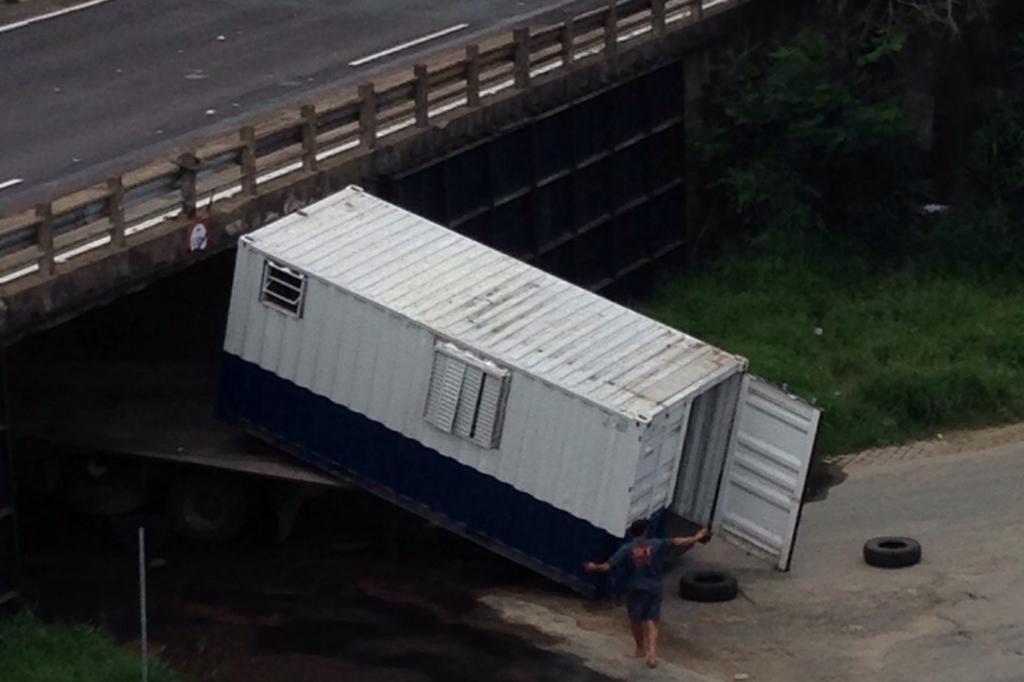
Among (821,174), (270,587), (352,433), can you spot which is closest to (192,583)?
(270,587)

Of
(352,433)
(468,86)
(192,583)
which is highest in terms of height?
(468,86)

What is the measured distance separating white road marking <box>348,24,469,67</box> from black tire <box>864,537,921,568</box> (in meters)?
10.0

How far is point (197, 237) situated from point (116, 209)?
1.21m

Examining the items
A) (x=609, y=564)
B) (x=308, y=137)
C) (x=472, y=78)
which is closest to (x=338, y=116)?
(x=308, y=137)

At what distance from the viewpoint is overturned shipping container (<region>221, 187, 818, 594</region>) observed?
2011cm

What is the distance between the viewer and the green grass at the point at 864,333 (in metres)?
25.6

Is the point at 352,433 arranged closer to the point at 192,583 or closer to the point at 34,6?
the point at 192,583

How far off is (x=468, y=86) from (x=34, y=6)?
965cm

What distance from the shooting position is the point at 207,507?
2238 centimetres

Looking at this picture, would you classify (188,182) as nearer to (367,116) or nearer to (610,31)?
(367,116)

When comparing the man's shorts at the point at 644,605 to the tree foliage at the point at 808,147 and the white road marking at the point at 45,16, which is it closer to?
the tree foliage at the point at 808,147

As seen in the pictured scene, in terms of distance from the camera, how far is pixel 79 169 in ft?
77.8

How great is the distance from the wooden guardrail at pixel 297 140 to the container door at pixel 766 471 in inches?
201

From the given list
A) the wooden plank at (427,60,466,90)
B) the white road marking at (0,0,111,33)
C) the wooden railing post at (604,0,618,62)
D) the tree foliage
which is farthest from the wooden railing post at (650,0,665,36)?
the white road marking at (0,0,111,33)
